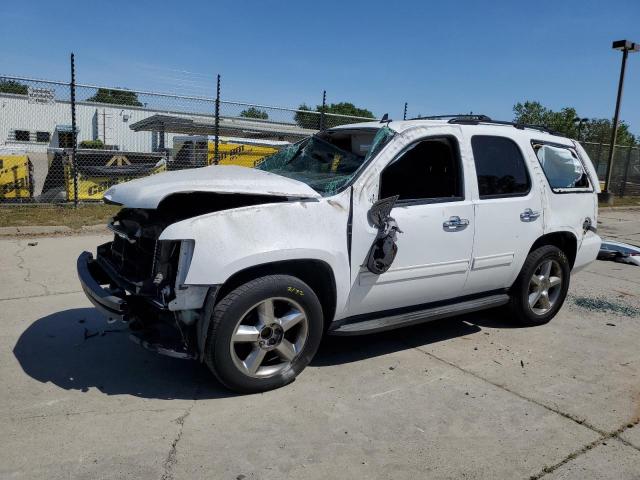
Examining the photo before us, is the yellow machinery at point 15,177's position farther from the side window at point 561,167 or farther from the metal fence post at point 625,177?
the metal fence post at point 625,177

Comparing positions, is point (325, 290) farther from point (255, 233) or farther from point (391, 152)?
point (391, 152)

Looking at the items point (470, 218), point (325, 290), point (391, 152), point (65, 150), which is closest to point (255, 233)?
point (325, 290)

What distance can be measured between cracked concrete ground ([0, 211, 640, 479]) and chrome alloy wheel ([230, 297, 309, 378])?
21 centimetres

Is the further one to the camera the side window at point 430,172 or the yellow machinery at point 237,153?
the yellow machinery at point 237,153

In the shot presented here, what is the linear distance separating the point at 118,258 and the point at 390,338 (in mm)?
2397

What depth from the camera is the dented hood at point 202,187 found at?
131 inches

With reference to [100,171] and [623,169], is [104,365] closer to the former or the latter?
[100,171]

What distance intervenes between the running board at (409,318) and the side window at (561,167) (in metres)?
1.28


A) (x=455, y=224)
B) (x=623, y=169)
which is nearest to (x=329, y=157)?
(x=455, y=224)

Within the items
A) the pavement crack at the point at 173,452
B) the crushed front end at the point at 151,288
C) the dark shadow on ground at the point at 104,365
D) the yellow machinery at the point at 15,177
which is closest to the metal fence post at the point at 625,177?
the yellow machinery at the point at 15,177

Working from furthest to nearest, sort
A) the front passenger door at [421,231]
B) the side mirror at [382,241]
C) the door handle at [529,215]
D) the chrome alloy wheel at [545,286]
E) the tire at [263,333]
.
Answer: the chrome alloy wheel at [545,286] < the door handle at [529,215] < the front passenger door at [421,231] < the side mirror at [382,241] < the tire at [263,333]

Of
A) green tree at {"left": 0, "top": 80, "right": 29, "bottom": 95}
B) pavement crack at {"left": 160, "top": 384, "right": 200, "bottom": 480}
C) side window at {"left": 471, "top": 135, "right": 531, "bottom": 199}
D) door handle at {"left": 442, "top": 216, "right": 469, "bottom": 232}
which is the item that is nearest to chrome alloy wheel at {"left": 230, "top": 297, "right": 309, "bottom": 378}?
pavement crack at {"left": 160, "top": 384, "right": 200, "bottom": 480}

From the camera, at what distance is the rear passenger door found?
4.45 metres

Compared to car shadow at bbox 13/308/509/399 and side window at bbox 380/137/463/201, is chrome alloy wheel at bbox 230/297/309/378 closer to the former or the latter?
car shadow at bbox 13/308/509/399
